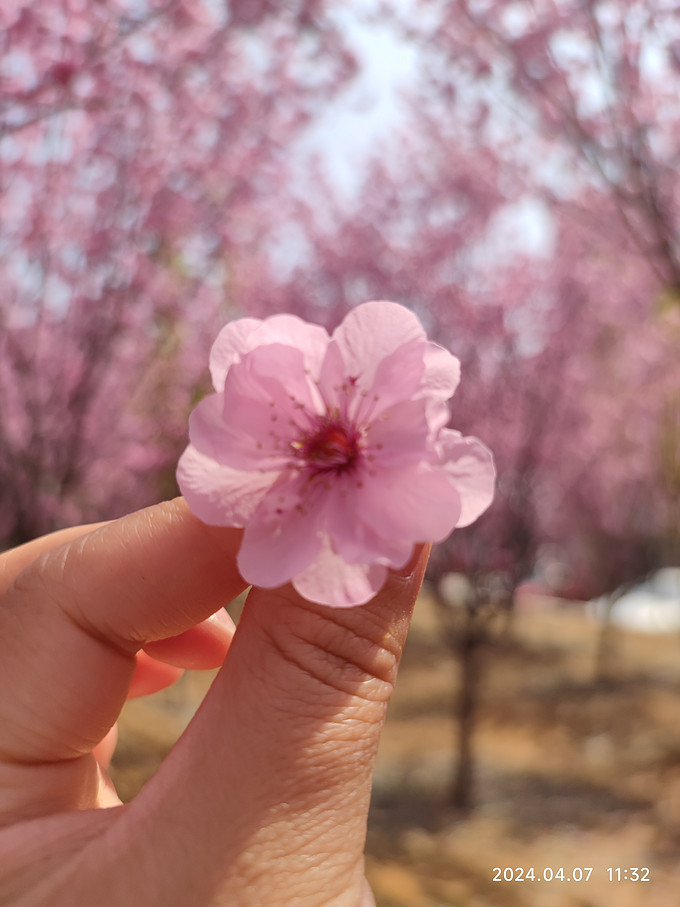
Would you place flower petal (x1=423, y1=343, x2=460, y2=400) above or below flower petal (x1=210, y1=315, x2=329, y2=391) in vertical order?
below

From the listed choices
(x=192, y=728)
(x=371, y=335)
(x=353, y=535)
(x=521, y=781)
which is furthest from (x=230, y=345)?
(x=521, y=781)

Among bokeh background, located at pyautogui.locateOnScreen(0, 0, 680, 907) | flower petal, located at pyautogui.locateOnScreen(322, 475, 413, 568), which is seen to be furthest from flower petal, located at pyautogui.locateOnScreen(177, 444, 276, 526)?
bokeh background, located at pyautogui.locateOnScreen(0, 0, 680, 907)

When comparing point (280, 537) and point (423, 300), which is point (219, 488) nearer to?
point (280, 537)

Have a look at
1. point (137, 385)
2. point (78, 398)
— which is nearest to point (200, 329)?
point (137, 385)

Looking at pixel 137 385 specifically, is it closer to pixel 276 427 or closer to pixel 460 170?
pixel 460 170

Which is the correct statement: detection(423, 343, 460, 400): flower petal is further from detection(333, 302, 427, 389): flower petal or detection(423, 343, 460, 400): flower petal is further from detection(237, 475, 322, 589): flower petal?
detection(237, 475, 322, 589): flower petal

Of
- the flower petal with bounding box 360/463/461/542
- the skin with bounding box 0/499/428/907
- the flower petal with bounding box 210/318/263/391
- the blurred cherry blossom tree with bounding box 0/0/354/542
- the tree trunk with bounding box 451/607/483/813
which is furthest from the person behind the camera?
the tree trunk with bounding box 451/607/483/813

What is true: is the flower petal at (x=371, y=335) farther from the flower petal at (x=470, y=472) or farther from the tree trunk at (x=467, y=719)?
the tree trunk at (x=467, y=719)

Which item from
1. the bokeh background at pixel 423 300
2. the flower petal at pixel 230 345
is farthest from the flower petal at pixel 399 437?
the bokeh background at pixel 423 300
